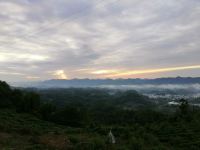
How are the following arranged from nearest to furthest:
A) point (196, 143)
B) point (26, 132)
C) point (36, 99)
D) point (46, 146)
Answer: point (46, 146) → point (26, 132) → point (196, 143) → point (36, 99)

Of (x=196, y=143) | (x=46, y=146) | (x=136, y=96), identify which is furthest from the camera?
(x=136, y=96)

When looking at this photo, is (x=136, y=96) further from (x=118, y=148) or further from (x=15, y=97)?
(x=118, y=148)

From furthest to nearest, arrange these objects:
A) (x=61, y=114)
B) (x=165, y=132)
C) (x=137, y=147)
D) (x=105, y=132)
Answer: (x=61, y=114)
(x=165, y=132)
(x=105, y=132)
(x=137, y=147)

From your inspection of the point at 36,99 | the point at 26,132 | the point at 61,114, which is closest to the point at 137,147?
the point at 26,132

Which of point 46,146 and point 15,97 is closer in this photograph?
point 46,146

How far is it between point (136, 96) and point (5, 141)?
16922 cm

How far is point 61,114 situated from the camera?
51156 mm

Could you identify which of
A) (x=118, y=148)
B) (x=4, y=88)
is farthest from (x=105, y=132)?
(x=4, y=88)

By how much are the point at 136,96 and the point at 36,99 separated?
13317cm

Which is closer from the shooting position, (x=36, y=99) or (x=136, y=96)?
(x=36, y=99)

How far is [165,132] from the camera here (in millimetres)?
34000

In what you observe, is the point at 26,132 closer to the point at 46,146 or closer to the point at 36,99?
the point at 46,146

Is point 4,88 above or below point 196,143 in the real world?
above

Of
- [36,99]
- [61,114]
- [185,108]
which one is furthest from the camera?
[185,108]
